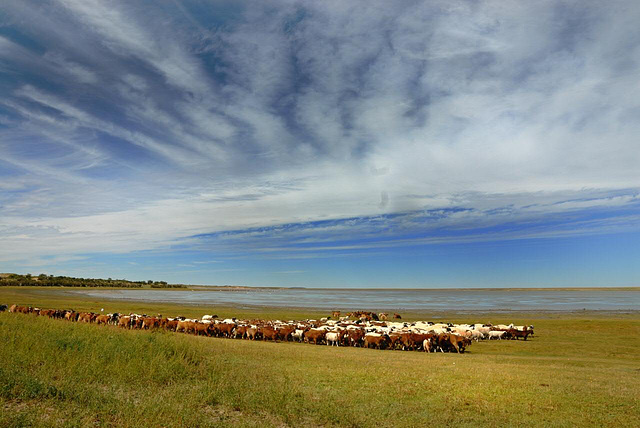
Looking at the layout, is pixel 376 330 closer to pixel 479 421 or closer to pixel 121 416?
pixel 479 421

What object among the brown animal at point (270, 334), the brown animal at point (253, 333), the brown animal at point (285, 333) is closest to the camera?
the brown animal at point (285, 333)

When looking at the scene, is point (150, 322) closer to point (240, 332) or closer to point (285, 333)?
point (240, 332)

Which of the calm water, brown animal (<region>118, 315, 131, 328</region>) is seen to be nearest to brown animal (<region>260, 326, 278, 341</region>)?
brown animal (<region>118, 315, 131, 328</region>)

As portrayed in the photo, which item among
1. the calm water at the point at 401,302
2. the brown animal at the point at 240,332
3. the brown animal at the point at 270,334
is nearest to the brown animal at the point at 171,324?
the brown animal at the point at 240,332

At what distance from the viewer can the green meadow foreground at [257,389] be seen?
7840mm

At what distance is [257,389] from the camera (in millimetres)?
10016

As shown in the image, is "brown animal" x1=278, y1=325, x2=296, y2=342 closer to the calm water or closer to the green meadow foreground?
the green meadow foreground

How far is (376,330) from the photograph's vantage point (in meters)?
30.3

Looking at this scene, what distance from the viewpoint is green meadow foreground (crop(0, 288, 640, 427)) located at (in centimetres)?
784

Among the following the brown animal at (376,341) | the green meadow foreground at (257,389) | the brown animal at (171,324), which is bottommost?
the brown animal at (376,341)

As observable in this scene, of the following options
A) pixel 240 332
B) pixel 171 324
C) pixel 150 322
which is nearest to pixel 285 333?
pixel 240 332

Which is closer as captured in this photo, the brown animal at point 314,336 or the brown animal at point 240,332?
the brown animal at point 314,336

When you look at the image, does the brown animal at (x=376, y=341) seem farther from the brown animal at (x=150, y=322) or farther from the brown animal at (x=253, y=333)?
the brown animal at (x=150, y=322)

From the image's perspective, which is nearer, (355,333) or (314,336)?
(355,333)
